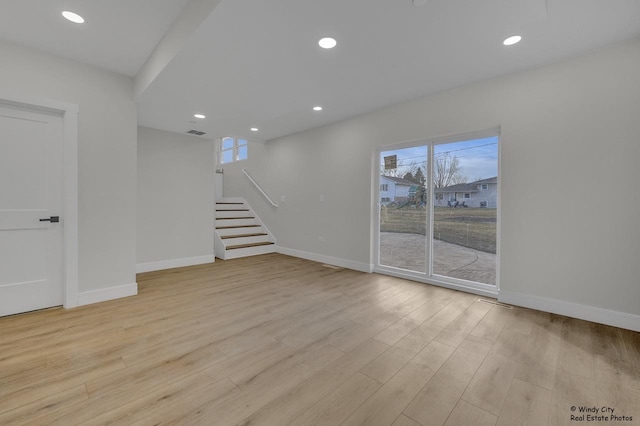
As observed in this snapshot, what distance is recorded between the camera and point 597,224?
8.29 feet

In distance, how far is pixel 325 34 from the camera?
2.19m

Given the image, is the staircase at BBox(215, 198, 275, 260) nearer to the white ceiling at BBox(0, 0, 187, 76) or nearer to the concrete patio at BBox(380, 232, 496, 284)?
the concrete patio at BBox(380, 232, 496, 284)

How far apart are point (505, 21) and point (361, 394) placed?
291 cm

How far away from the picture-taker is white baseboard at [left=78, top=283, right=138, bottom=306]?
2.94 meters

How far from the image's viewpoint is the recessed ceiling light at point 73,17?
2193 millimetres

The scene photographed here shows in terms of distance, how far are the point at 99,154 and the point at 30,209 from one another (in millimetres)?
849

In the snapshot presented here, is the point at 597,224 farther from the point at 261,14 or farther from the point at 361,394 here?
the point at 261,14

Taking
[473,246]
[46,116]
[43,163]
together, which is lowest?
[473,246]

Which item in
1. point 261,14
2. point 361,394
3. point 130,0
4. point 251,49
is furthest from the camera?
point 251,49

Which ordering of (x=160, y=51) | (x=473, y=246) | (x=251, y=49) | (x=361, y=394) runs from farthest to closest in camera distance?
(x=473, y=246), (x=160, y=51), (x=251, y=49), (x=361, y=394)

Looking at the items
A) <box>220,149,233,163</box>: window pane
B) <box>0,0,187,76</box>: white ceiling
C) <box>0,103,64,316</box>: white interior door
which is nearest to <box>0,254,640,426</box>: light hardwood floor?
<box>0,103,64,316</box>: white interior door

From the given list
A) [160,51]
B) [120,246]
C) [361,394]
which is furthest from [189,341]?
[160,51]

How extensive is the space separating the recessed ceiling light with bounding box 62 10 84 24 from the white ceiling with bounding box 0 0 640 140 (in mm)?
73

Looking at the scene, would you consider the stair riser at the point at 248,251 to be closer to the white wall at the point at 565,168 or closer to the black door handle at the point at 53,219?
the black door handle at the point at 53,219
